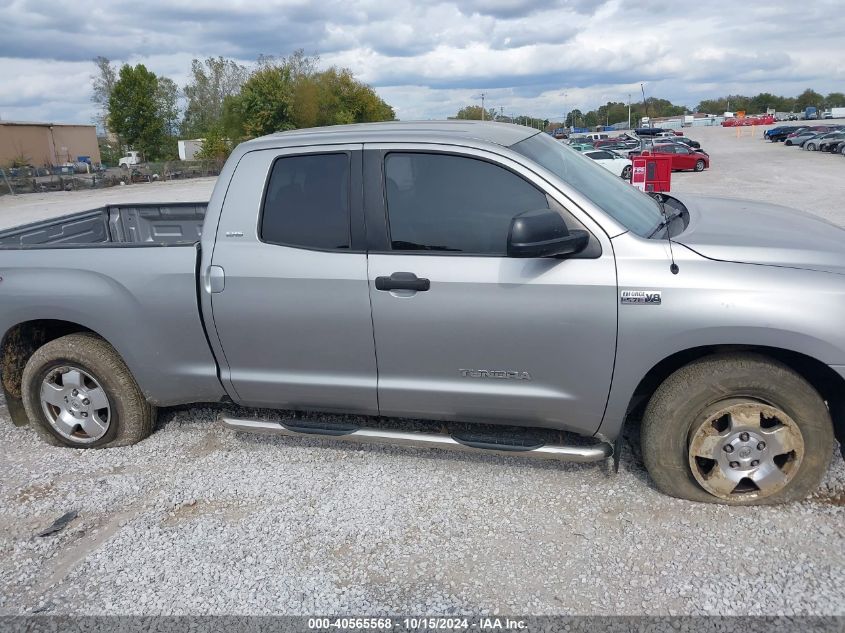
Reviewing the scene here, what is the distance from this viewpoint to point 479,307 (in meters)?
3.25

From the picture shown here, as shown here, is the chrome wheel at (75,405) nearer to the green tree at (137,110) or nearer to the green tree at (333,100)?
the green tree at (333,100)

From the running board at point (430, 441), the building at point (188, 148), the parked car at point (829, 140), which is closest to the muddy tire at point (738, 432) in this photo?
the running board at point (430, 441)

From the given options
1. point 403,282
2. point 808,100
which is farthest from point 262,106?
point 808,100

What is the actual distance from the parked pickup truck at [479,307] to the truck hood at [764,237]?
15mm

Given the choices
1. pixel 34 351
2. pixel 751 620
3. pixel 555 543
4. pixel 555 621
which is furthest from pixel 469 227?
pixel 34 351

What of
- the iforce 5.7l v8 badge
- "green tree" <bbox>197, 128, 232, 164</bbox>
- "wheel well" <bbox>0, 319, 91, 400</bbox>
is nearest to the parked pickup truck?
the iforce 5.7l v8 badge

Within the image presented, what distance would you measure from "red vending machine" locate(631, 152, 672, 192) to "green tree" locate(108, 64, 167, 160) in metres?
58.2

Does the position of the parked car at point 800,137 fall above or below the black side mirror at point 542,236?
below

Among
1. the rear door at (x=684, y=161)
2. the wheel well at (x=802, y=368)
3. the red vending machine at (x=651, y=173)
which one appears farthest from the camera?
the rear door at (x=684, y=161)

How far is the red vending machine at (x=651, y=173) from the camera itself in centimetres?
1027

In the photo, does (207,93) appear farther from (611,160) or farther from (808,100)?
(808,100)

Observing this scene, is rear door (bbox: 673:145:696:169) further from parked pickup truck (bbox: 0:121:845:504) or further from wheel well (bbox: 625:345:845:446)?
wheel well (bbox: 625:345:845:446)

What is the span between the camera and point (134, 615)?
9.41ft

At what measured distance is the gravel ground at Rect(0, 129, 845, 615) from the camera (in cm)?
285
